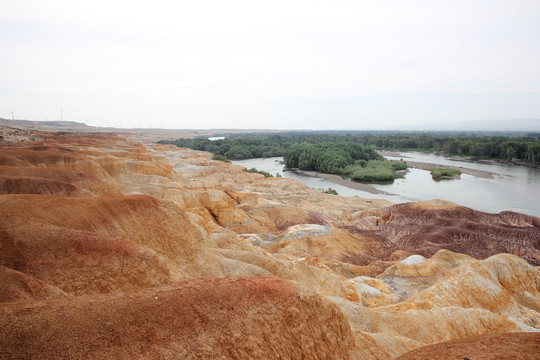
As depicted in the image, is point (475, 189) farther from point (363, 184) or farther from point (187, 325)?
point (187, 325)

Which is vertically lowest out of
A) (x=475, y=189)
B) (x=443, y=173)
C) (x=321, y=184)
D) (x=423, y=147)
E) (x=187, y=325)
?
(x=321, y=184)

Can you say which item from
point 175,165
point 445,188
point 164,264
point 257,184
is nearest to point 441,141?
point 445,188

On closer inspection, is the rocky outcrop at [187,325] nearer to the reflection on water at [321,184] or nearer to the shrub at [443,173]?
the reflection on water at [321,184]

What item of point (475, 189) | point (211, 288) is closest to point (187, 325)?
point (211, 288)

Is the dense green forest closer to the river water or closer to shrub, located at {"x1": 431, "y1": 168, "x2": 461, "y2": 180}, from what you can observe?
the river water

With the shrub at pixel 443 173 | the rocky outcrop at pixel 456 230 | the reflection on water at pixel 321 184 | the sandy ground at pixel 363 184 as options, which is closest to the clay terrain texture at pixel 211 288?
the rocky outcrop at pixel 456 230

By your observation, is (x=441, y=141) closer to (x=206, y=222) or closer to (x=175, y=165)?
(x=175, y=165)
